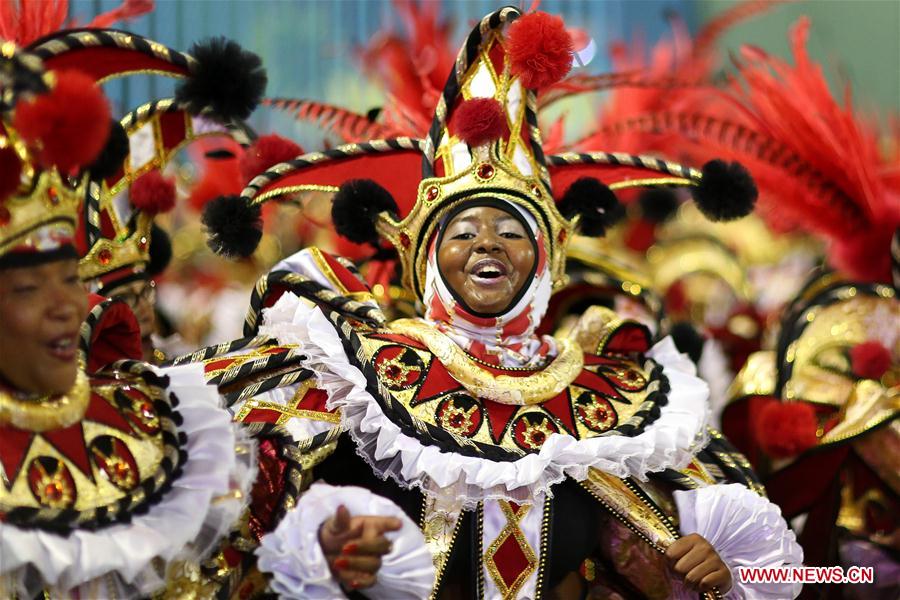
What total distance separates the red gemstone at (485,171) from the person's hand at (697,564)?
0.98m

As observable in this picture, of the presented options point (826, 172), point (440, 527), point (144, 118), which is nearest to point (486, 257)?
point (440, 527)

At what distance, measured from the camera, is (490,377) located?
127 inches

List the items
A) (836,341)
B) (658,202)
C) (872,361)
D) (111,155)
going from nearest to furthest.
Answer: (111,155) → (872,361) → (836,341) → (658,202)

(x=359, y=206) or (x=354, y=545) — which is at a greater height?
(x=359, y=206)

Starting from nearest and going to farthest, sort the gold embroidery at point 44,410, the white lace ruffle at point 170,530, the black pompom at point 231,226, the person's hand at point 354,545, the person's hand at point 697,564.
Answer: the white lace ruffle at point 170,530
the gold embroidery at point 44,410
the person's hand at point 354,545
the person's hand at point 697,564
the black pompom at point 231,226

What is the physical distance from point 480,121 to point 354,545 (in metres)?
1.17

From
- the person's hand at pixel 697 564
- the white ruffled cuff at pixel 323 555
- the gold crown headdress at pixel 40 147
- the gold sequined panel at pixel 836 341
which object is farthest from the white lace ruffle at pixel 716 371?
the gold crown headdress at pixel 40 147

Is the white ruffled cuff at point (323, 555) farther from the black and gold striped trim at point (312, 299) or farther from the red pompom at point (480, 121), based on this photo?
the red pompom at point (480, 121)

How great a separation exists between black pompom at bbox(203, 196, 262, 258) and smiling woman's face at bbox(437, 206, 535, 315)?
49cm

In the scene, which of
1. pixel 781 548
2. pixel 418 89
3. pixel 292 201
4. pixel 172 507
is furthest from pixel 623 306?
pixel 172 507

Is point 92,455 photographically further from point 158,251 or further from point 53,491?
point 158,251

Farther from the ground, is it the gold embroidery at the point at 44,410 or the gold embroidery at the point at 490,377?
the gold embroidery at the point at 44,410

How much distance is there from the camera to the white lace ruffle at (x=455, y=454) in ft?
9.74

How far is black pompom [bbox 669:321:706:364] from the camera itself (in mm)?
4352
